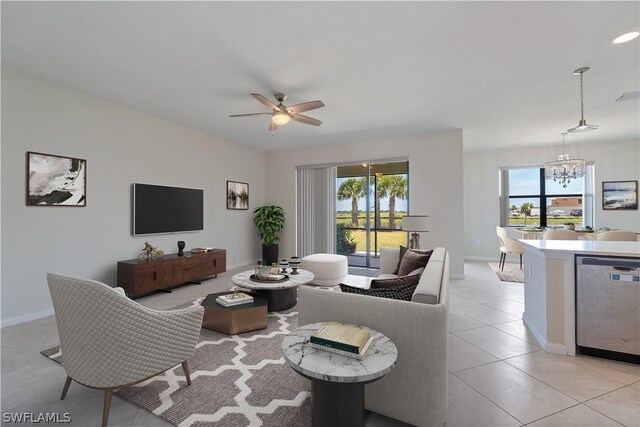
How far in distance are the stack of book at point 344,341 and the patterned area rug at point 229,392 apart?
24.4 inches

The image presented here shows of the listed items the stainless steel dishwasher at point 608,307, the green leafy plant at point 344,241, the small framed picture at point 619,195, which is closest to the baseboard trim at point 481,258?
the small framed picture at point 619,195

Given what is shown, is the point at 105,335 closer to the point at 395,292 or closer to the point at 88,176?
the point at 395,292

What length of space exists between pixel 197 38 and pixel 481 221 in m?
7.28

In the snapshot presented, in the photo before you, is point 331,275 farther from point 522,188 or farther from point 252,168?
point 522,188

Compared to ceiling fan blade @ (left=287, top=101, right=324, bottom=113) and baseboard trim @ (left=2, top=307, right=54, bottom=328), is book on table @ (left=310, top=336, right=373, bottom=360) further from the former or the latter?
Result: baseboard trim @ (left=2, top=307, right=54, bottom=328)

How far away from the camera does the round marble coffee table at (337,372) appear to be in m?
1.23

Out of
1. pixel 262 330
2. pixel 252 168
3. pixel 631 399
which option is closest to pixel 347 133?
pixel 252 168

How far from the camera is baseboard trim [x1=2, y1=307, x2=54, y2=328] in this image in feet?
9.98

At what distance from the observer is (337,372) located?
122cm

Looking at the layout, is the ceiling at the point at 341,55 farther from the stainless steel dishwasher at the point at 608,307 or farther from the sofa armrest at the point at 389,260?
the sofa armrest at the point at 389,260

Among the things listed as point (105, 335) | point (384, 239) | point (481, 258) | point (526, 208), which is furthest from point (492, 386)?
point (526, 208)

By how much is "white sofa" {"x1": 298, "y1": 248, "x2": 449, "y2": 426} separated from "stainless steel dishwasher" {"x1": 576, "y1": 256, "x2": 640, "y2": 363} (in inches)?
64.2

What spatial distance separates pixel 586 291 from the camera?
2.40 meters

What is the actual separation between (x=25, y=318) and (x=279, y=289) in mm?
2797
